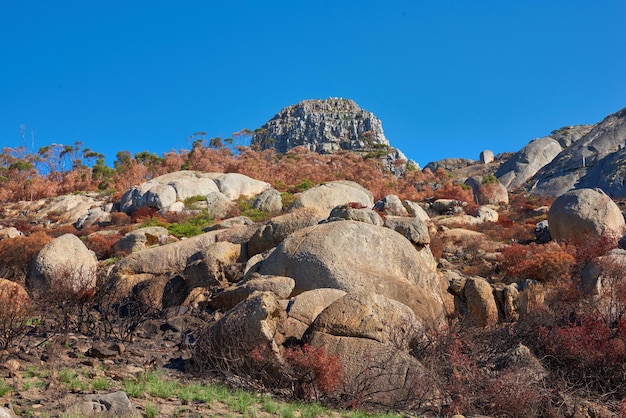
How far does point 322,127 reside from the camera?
126 metres

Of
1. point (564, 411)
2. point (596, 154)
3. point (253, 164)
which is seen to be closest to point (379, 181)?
point (253, 164)

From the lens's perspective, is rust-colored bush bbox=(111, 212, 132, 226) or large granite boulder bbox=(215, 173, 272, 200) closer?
rust-colored bush bbox=(111, 212, 132, 226)

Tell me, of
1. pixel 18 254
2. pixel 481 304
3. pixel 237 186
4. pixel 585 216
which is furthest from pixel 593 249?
pixel 237 186

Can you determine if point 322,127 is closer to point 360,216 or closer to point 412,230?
point 360,216

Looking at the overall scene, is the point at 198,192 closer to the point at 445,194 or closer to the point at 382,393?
the point at 445,194

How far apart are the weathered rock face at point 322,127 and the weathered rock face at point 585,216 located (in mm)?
91116

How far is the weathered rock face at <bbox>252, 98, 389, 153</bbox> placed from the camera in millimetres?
121750

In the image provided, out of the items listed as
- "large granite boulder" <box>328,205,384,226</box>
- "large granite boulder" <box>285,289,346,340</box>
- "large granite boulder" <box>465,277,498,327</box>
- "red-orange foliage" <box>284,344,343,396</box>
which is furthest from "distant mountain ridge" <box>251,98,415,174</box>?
"red-orange foliage" <box>284,344,343,396</box>

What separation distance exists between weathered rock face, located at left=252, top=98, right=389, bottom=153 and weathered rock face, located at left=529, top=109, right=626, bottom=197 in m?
61.7

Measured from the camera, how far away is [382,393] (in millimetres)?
8594

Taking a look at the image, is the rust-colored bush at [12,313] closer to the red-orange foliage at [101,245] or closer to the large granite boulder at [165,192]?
the red-orange foliage at [101,245]

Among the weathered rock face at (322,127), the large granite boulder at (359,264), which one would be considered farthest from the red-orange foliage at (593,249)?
the weathered rock face at (322,127)

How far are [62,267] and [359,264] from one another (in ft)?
29.6

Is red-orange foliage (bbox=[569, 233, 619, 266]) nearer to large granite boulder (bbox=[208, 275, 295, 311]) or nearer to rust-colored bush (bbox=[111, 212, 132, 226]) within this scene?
large granite boulder (bbox=[208, 275, 295, 311])
